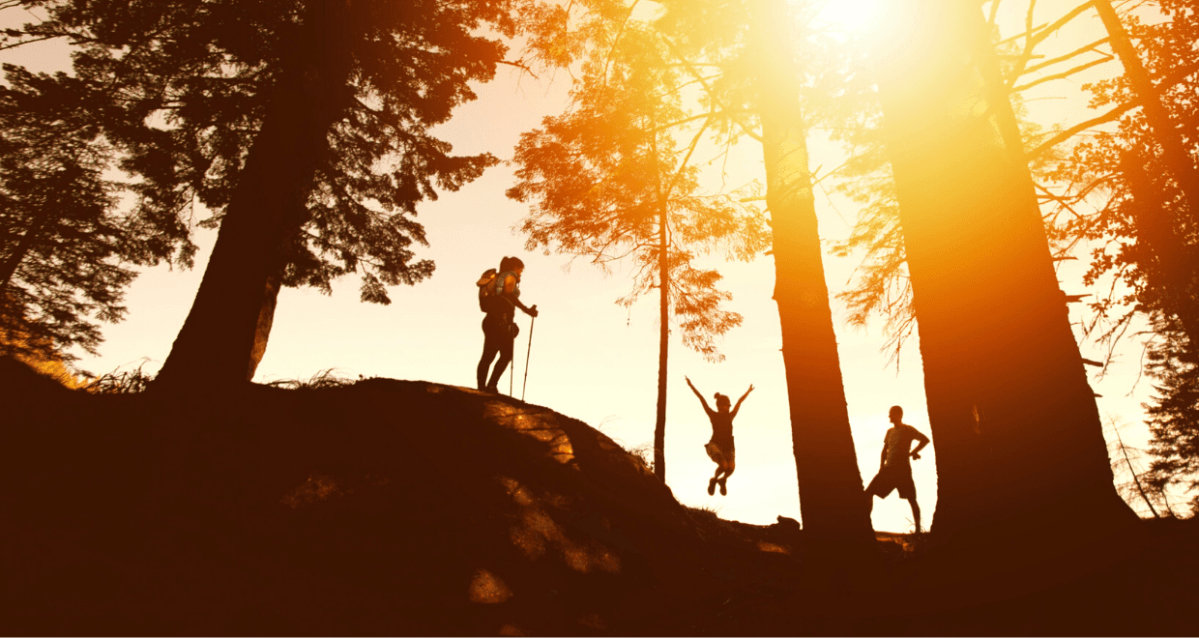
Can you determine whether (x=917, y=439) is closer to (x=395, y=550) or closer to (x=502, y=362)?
(x=502, y=362)

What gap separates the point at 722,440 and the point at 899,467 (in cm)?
303

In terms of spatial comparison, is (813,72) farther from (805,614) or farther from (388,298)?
(388,298)

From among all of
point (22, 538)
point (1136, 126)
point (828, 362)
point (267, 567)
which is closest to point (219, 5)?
point (22, 538)

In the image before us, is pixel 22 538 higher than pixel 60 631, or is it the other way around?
pixel 22 538

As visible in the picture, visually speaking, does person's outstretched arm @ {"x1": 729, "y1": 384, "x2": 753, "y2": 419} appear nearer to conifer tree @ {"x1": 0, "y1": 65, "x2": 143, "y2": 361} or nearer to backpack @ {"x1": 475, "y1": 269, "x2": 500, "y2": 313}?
backpack @ {"x1": 475, "y1": 269, "x2": 500, "y2": 313}

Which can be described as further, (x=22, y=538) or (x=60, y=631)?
(x=22, y=538)

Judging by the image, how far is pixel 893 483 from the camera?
6.90m

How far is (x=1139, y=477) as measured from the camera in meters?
22.9

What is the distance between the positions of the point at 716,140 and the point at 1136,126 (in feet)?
16.3

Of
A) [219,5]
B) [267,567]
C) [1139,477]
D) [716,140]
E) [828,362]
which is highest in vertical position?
[219,5]

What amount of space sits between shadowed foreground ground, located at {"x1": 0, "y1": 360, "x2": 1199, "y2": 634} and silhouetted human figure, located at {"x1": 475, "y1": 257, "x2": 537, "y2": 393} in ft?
5.49

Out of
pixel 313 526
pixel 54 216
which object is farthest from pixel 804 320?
pixel 54 216

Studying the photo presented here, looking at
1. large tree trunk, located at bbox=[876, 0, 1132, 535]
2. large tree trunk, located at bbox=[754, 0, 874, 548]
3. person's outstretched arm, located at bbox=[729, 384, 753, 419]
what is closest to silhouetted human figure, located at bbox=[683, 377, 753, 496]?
person's outstretched arm, located at bbox=[729, 384, 753, 419]

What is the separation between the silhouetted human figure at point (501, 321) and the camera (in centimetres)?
618
